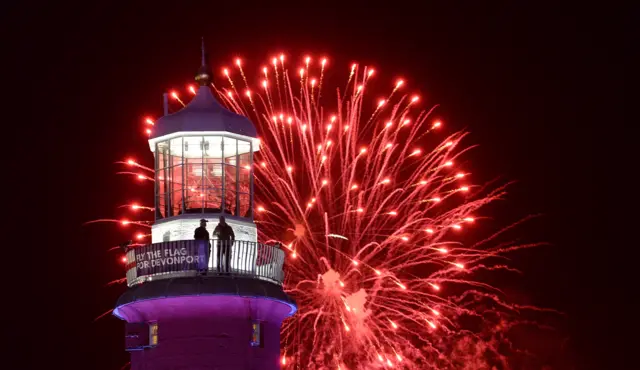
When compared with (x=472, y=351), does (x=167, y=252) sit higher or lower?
higher

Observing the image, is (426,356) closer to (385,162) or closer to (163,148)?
(385,162)

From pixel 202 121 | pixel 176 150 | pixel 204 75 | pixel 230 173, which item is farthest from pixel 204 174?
pixel 204 75

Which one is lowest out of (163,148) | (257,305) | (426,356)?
(426,356)

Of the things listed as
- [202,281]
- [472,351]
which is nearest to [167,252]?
[202,281]

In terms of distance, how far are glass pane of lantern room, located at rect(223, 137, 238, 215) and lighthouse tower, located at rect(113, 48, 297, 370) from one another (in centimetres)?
2

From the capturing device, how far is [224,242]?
26625mm

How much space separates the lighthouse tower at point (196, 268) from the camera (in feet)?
86.8

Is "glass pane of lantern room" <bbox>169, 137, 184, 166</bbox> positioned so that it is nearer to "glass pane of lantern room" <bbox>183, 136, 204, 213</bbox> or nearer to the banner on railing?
"glass pane of lantern room" <bbox>183, 136, 204, 213</bbox>

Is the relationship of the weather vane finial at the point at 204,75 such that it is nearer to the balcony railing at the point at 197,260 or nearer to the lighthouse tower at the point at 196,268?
the lighthouse tower at the point at 196,268

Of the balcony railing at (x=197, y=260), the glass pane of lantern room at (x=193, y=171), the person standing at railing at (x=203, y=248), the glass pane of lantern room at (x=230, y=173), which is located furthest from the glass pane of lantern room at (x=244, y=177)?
the person standing at railing at (x=203, y=248)

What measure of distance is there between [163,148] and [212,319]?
4.03 meters

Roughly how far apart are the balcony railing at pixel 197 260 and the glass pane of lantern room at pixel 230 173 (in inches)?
52.2

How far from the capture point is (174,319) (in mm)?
26625

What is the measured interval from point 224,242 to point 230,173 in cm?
251
